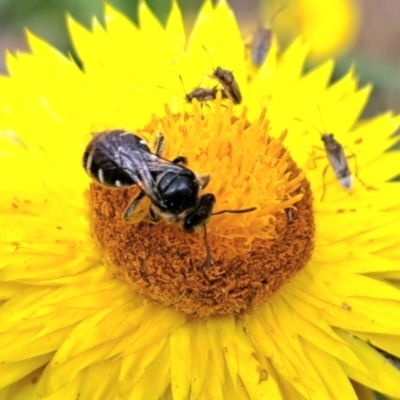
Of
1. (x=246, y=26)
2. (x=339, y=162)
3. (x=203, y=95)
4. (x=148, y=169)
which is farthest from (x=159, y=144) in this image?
(x=246, y=26)

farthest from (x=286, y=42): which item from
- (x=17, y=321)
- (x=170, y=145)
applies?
(x=17, y=321)

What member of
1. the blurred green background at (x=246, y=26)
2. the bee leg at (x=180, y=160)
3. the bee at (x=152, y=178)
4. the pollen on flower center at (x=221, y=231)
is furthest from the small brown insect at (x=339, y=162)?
the blurred green background at (x=246, y=26)

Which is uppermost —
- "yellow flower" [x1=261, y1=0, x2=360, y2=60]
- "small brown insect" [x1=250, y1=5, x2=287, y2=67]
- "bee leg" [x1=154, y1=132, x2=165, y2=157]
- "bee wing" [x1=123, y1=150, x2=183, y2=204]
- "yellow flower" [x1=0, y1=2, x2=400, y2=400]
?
"yellow flower" [x1=261, y1=0, x2=360, y2=60]

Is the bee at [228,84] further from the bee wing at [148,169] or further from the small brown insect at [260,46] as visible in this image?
the bee wing at [148,169]

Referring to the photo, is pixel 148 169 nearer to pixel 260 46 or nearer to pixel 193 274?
pixel 193 274

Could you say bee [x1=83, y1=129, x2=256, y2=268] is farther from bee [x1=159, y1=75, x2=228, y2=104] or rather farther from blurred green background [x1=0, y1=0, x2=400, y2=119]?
blurred green background [x1=0, y1=0, x2=400, y2=119]

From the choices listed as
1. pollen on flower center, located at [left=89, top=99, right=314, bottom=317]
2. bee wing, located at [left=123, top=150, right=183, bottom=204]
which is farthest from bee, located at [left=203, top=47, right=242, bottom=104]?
bee wing, located at [left=123, top=150, right=183, bottom=204]

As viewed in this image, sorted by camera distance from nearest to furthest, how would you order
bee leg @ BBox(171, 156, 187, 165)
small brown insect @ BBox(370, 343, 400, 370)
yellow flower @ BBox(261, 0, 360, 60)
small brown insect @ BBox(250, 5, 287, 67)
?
1. bee leg @ BBox(171, 156, 187, 165)
2. small brown insect @ BBox(370, 343, 400, 370)
3. small brown insect @ BBox(250, 5, 287, 67)
4. yellow flower @ BBox(261, 0, 360, 60)

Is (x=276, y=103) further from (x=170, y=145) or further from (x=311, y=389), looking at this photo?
(x=311, y=389)
